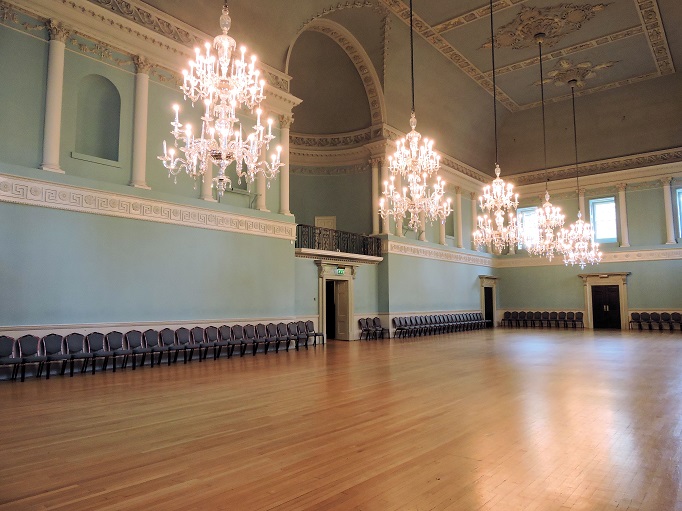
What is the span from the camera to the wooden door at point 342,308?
15242 mm

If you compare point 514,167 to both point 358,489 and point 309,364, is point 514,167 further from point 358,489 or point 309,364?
point 358,489

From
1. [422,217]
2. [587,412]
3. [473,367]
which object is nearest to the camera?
[587,412]

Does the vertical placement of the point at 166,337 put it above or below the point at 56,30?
below

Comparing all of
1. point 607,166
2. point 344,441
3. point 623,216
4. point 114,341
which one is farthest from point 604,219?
point 344,441

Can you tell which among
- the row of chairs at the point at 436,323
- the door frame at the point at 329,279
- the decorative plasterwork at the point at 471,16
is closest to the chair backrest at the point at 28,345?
the door frame at the point at 329,279

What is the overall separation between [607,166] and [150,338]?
2007cm

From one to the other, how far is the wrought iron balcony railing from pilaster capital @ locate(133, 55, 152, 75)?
578 cm

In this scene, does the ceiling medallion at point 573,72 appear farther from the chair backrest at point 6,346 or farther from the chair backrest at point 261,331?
the chair backrest at point 6,346

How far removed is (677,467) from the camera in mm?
3477

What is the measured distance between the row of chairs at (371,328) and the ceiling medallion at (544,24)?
405 inches

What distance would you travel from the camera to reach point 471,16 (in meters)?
14.4

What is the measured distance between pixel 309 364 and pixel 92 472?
20.2 ft

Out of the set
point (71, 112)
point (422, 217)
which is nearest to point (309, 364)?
point (71, 112)

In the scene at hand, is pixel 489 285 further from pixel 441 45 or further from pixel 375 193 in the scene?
pixel 441 45
